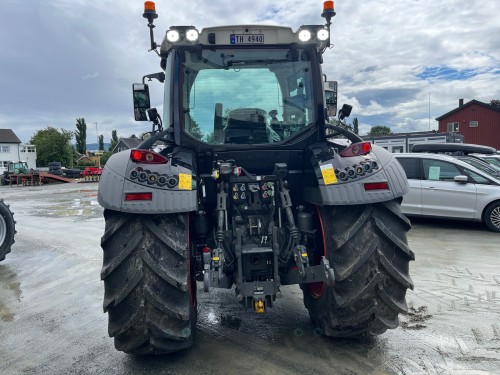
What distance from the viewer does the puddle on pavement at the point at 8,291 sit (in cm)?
453

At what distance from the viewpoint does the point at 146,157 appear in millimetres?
3113

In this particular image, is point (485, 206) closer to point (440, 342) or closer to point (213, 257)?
point (440, 342)

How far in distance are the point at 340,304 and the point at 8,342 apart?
3040 mm

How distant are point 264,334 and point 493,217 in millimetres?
7029

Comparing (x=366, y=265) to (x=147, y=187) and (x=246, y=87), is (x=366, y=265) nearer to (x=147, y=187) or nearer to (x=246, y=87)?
(x=147, y=187)

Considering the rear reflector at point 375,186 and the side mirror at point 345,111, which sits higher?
the side mirror at point 345,111

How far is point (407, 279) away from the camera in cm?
314

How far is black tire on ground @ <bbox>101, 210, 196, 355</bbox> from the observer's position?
9.43ft

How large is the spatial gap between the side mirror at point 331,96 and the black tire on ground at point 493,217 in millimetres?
6201

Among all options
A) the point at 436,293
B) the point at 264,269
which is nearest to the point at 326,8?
the point at 264,269

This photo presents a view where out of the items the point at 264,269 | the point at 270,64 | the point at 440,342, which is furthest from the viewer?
the point at 270,64

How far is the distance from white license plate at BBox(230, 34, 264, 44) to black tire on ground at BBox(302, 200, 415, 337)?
1613mm

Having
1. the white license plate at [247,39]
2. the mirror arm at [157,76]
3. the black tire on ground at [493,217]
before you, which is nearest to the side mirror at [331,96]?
the white license plate at [247,39]

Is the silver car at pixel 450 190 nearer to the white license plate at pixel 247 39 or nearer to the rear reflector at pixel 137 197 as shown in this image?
the white license plate at pixel 247 39
